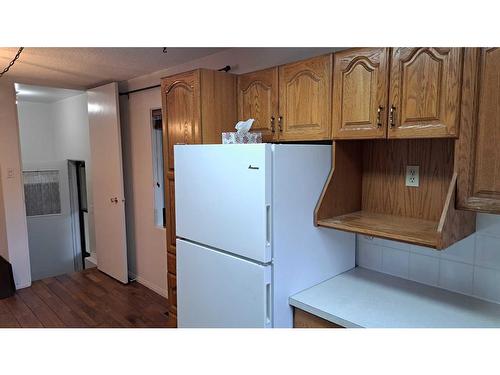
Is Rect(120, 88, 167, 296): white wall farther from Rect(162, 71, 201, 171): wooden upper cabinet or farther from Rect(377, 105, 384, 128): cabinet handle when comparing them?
Rect(377, 105, 384, 128): cabinet handle

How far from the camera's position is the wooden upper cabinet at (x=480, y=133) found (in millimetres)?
1195

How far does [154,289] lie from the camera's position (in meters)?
3.46

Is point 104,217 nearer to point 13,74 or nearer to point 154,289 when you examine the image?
point 154,289

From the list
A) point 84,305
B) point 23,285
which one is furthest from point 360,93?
point 23,285

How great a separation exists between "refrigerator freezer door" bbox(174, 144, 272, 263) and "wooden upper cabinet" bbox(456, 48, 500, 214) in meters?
0.77

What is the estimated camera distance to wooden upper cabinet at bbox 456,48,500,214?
1195 millimetres

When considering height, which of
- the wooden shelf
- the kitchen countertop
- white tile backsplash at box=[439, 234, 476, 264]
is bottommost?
the kitchen countertop

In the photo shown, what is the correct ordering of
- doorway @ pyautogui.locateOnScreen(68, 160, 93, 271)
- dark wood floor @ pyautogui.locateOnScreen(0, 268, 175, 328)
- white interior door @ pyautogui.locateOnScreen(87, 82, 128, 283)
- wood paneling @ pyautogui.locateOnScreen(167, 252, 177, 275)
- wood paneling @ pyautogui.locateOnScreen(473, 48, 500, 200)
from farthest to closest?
doorway @ pyautogui.locateOnScreen(68, 160, 93, 271), white interior door @ pyautogui.locateOnScreen(87, 82, 128, 283), dark wood floor @ pyautogui.locateOnScreen(0, 268, 175, 328), wood paneling @ pyautogui.locateOnScreen(167, 252, 177, 275), wood paneling @ pyautogui.locateOnScreen(473, 48, 500, 200)

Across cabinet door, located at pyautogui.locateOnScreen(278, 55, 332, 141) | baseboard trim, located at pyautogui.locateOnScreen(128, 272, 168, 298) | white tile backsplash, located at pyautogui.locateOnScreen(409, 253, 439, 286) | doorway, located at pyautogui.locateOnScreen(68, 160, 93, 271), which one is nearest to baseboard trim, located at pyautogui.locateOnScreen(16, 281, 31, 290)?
baseboard trim, located at pyautogui.locateOnScreen(128, 272, 168, 298)

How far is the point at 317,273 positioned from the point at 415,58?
1.11 metres

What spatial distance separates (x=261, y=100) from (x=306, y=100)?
0.33 metres

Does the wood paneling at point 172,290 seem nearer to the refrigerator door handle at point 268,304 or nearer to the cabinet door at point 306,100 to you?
the refrigerator door handle at point 268,304

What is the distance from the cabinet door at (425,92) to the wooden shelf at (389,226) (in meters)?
0.41

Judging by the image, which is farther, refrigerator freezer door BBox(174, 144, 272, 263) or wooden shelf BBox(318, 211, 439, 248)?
refrigerator freezer door BBox(174, 144, 272, 263)
